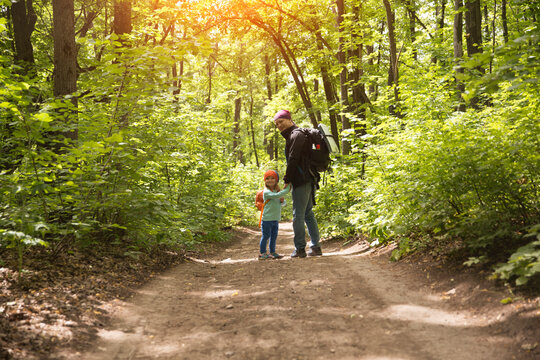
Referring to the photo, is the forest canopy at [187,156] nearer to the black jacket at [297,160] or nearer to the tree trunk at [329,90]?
the black jacket at [297,160]

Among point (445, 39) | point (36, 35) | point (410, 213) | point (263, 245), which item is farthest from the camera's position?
point (445, 39)

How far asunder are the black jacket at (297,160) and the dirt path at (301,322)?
1.96 metres

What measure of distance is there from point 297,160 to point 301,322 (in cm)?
375

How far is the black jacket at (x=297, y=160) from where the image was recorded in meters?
6.87

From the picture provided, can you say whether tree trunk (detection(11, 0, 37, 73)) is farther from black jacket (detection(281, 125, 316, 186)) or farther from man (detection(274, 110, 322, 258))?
black jacket (detection(281, 125, 316, 186))

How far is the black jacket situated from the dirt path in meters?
1.96

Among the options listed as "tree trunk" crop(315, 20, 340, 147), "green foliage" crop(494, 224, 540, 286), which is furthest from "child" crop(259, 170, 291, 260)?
"tree trunk" crop(315, 20, 340, 147)

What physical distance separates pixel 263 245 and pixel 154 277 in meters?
2.39

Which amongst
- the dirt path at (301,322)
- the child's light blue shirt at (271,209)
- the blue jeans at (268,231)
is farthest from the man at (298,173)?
the dirt path at (301,322)

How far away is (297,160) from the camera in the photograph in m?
6.90

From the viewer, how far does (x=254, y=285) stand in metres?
5.16

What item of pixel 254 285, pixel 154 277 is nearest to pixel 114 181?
pixel 154 277

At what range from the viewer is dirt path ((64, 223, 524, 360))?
9.65 ft

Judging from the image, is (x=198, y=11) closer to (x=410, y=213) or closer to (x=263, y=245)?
(x=263, y=245)
